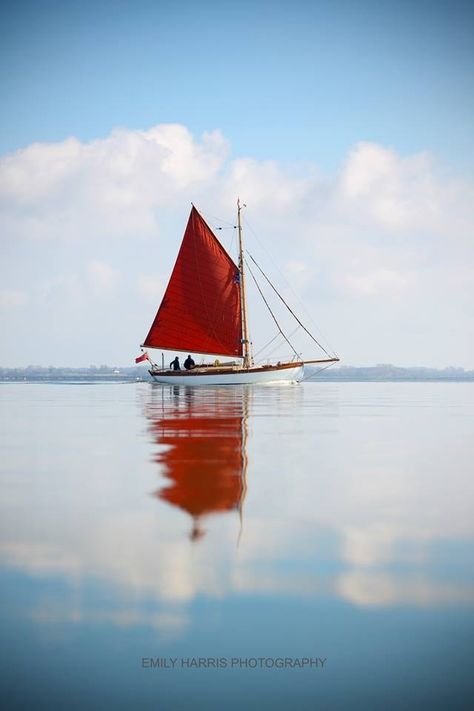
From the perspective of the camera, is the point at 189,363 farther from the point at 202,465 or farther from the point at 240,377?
the point at 202,465

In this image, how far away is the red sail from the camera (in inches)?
2375

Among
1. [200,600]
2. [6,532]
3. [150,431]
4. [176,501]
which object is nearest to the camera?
[200,600]

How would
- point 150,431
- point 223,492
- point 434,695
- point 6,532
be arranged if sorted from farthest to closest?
point 150,431 → point 223,492 → point 6,532 → point 434,695

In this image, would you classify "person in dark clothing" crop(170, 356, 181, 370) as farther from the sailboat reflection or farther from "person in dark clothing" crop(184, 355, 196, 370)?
the sailboat reflection

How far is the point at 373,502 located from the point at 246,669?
4.73 metres

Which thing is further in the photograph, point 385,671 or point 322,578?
point 322,578

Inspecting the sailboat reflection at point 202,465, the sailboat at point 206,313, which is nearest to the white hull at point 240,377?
the sailboat at point 206,313

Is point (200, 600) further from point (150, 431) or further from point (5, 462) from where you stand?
point (150, 431)

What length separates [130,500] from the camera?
8.34 metres

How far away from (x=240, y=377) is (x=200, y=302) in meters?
8.70

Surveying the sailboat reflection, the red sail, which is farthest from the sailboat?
the sailboat reflection

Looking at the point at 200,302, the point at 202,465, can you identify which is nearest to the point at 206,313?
the point at 200,302

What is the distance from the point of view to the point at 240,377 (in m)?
64.9

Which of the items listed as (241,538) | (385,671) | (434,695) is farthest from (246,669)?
(241,538)
